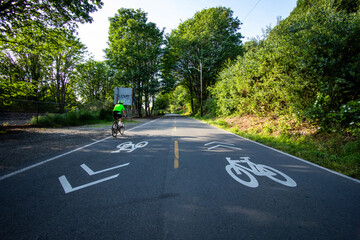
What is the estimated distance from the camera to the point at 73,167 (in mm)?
3854

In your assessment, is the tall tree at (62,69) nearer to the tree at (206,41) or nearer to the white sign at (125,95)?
the white sign at (125,95)

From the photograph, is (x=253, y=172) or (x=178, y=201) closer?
(x=178, y=201)

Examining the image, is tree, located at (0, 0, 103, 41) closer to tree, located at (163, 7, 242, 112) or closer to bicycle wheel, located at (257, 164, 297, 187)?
bicycle wheel, located at (257, 164, 297, 187)

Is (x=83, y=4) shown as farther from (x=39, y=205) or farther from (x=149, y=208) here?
(x=149, y=208)

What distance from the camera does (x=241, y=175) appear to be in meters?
3.42

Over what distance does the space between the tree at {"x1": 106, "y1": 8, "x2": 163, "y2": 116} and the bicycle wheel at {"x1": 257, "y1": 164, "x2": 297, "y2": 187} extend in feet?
83.9

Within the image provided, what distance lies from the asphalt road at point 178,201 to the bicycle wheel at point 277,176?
0.9 inches

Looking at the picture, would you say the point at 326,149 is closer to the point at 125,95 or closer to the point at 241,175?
the point at 241,175

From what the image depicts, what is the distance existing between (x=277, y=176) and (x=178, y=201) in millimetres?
2346

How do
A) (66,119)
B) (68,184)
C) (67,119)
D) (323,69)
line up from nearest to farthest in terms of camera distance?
1. (68,184)
2. (323,69)
3. (66,119)
4. (67,119)

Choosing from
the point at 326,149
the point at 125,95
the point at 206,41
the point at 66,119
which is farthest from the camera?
the point at 206,41

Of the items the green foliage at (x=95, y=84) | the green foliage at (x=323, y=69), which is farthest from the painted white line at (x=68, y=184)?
the green foliage at (x=95, y=84)

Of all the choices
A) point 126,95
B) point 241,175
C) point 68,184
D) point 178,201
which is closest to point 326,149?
point 241,175

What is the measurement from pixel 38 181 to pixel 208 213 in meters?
3.31
